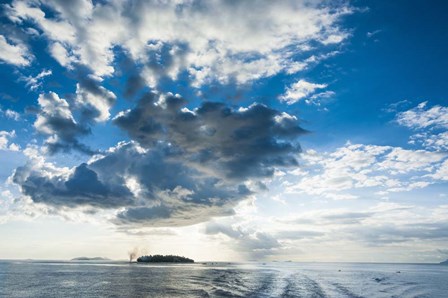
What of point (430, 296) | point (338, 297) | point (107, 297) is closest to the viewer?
point (107, 297)

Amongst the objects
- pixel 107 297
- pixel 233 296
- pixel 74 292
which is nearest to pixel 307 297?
pixel 233 296

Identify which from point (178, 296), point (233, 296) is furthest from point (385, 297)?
point (178, 296)

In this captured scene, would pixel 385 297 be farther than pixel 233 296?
Yes

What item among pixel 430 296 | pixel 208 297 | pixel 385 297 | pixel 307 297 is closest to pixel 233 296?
pixel 208 297

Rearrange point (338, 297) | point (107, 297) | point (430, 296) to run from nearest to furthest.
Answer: point (107, 297) < point (338, 297) < point (430, 296)

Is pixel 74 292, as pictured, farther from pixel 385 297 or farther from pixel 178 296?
pixel 385 297

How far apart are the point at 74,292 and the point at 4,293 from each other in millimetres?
14744

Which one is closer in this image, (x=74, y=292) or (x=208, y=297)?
(x=208, y=297)

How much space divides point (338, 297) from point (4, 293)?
7471 cm

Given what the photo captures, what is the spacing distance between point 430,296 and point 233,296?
5022 centimetres

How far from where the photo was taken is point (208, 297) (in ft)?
235

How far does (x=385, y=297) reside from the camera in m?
77.9

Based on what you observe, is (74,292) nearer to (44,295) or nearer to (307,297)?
(44,295)

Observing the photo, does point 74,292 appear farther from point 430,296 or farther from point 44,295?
point 430,296
